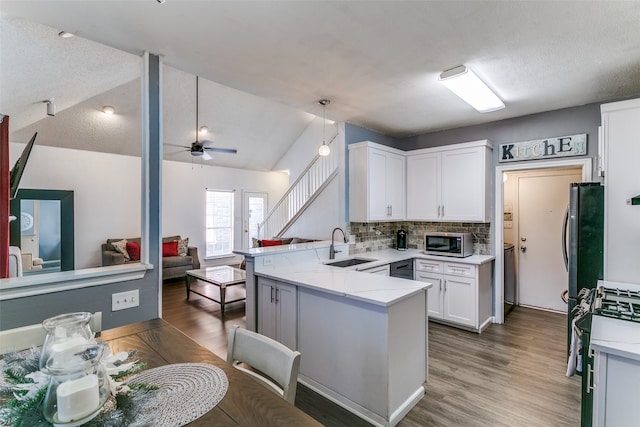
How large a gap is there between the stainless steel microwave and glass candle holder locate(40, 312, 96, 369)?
3849 mm

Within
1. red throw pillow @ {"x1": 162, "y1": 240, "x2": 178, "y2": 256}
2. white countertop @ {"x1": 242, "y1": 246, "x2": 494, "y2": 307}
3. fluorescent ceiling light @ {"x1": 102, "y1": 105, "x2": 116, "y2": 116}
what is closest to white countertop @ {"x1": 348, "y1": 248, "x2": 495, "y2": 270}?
white countertop @ {"x1": 242, "y1": 246, "x2": 494, "y2": 307}

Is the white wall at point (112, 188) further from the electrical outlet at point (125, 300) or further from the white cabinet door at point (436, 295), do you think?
the white cabinet door at point (436, 295)

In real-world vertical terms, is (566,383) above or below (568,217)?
below

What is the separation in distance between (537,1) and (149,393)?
2700mm

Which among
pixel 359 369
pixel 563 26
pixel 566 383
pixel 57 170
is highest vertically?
pixel 563 26

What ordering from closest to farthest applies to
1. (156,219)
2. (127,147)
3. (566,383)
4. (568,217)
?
(156,219) < (566,383) < (568,217) < (127,147)

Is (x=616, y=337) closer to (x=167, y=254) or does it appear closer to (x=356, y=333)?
(x=356, y=333)

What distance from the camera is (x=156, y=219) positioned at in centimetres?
238

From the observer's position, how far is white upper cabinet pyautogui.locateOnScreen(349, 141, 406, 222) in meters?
3.90

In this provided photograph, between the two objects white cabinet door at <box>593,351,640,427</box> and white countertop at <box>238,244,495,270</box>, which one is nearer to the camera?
white cabinet door at <box>593,351,640,427</box>

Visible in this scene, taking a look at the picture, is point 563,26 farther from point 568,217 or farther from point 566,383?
point 566,383

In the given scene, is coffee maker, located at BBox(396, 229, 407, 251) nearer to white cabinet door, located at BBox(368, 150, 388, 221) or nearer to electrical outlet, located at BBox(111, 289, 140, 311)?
white cabinet door, located at BBox(368, 150, 388, 221)

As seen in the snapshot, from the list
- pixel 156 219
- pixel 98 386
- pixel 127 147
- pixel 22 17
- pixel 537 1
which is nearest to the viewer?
pixel 98 386

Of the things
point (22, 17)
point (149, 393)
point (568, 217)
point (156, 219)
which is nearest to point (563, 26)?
point (568, 217)
